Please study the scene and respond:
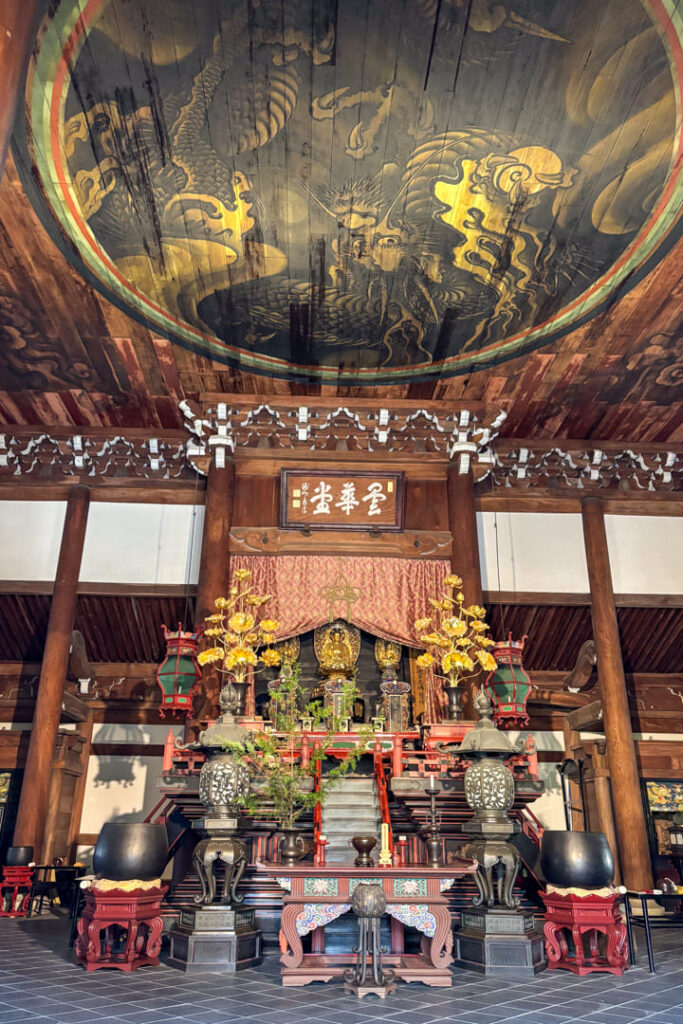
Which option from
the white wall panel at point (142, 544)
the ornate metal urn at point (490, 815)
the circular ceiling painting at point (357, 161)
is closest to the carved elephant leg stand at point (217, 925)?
the ornate metal urn at point (490, 815)

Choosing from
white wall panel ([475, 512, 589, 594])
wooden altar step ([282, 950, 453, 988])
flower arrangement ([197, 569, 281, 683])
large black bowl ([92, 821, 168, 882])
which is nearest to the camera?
wooden altar step ([282, 950, 453, 988])

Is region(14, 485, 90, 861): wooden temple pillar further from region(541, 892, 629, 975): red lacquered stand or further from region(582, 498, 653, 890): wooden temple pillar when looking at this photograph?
region(582, 498, 653, 890): wooden temple pillar

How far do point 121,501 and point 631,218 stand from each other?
5641 millimetres

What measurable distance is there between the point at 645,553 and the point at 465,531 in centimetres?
208

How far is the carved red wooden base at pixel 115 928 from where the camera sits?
12.3 ft

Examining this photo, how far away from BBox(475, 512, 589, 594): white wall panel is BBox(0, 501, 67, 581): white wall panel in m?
4.53

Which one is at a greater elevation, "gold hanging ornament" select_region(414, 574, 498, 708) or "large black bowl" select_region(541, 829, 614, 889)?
"gold hanging ornament" select_region(414, 574, 498, 708)

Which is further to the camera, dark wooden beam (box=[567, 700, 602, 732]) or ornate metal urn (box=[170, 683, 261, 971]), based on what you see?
dark wooden beam (box=[567, 700, 602, 732])

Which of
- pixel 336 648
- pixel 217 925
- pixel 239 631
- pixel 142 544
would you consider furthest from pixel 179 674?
pixel 217 925

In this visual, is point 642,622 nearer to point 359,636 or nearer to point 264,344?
point 359,636

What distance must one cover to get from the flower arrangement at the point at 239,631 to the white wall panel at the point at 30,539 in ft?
6.72

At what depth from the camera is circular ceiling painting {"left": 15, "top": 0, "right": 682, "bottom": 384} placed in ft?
14.0

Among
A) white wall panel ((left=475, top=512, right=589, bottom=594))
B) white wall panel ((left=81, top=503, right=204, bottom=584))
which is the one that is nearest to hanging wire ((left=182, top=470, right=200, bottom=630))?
white wall panel ((left=81, top=503, right=204, bottom=584))

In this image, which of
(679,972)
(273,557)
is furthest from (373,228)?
(679,972)
